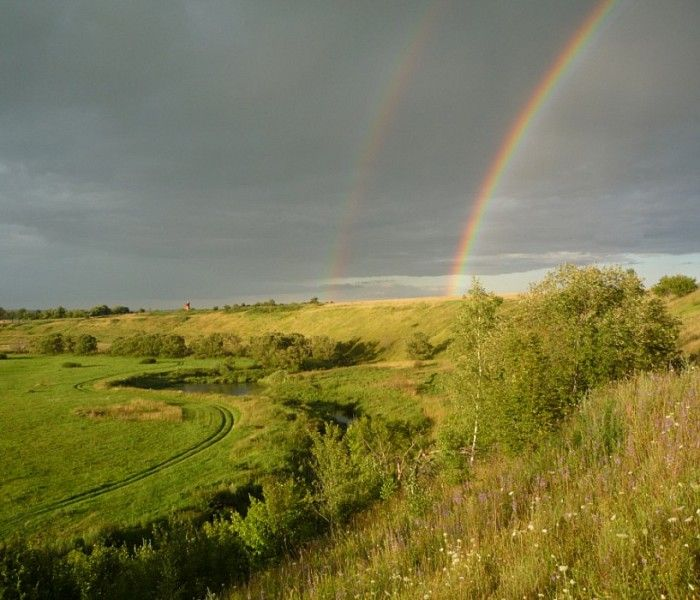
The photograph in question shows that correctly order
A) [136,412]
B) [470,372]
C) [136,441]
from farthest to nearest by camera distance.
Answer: [136,412]
[136,441]
[470,372]

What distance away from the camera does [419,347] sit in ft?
292

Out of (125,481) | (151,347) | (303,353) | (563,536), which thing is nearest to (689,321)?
(563,536)

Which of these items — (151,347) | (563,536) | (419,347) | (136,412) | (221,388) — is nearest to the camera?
(563,536)

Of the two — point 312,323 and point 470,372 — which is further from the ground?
point 312,323

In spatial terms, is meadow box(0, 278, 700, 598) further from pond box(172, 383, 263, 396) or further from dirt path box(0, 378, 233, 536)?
pond box(172, 383, 263, 396)

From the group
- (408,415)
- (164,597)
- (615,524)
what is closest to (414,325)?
(408,415)

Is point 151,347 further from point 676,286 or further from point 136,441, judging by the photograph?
point 676,286

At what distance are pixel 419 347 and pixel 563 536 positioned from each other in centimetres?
8516

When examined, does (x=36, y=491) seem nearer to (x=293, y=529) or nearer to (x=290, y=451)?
(x=290, y=451)

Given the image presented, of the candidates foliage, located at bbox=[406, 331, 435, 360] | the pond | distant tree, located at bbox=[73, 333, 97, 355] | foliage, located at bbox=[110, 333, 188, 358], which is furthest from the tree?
distant tree, located at bbox=[73, 333, 97, 355]

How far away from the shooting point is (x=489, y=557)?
5008 mm

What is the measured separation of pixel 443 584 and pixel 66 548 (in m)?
23.5

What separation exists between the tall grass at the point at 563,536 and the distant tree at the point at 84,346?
12341 cm

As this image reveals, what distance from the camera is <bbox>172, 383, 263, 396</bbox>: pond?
238 ft
